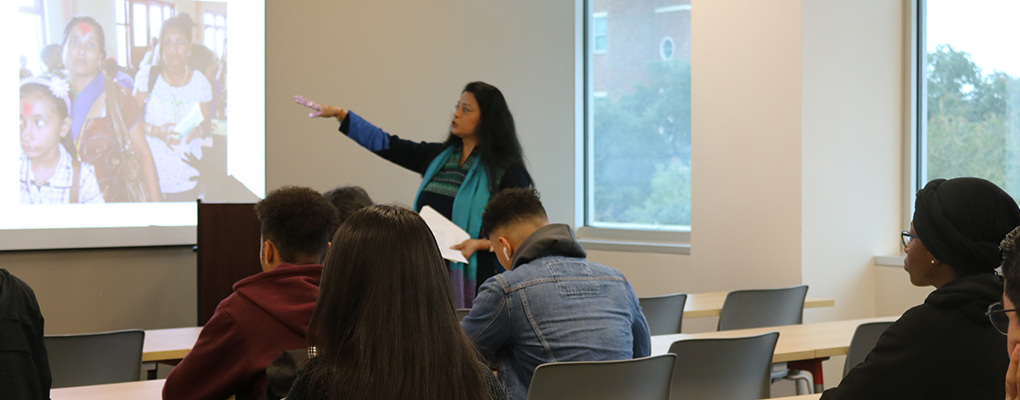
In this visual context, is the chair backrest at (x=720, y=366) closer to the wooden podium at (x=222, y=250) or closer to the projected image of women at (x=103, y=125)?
the wooden podium at (x=222, y=250)

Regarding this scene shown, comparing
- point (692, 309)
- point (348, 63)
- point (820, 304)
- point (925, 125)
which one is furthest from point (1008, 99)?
point (348, 63)

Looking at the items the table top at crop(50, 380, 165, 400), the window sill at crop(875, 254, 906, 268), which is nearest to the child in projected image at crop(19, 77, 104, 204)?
the table top at crop(50, 380, 165, 400)

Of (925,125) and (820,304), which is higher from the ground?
(925,125)

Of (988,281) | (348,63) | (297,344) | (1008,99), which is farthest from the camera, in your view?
(348,63)

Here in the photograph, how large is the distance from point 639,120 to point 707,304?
99.3 inches

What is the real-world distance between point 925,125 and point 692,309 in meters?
2.00

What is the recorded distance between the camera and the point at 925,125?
464cm

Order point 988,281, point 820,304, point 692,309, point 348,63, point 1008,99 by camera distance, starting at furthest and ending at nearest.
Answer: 1. point 348,63
2. point 1008,99
3. point 820,304
4. point 692,309
5. point 988,281

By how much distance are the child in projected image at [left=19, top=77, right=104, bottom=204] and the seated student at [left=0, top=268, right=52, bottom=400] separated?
9.84ft

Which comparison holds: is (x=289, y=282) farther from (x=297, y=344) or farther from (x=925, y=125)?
(x=925, y=125)

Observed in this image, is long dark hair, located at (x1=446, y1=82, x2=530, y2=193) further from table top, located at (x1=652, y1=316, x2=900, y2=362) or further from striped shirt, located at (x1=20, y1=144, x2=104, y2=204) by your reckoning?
striped shirt, located at (x1=20, y1=144, x2=104, y2=204)

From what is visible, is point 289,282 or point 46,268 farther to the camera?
point 46,268

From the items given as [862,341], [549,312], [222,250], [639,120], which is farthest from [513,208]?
[639,120]

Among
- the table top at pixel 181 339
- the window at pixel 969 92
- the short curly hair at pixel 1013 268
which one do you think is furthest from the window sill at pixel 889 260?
the short curly hair at pixel 1013 268
